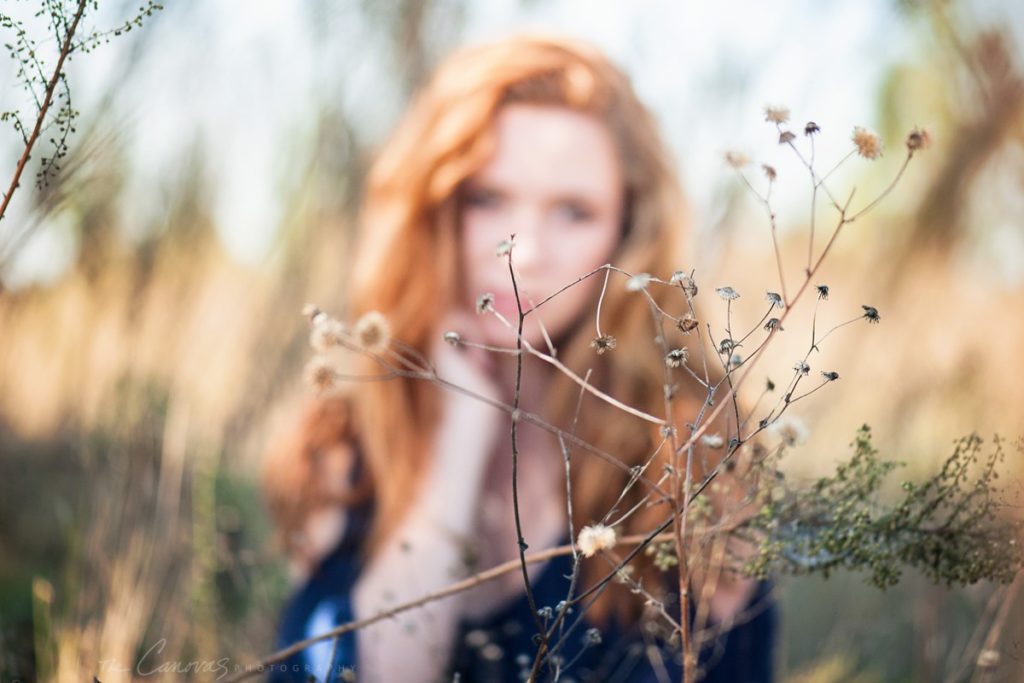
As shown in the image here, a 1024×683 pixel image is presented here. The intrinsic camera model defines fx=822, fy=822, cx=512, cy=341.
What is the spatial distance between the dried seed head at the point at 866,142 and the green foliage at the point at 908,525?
0.13 m

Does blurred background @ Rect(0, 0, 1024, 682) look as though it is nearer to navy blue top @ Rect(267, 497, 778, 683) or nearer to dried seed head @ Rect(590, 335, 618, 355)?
navy blue top @ Rect(267, 497, 778, 683)

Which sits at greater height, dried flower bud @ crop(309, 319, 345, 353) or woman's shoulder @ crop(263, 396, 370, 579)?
woman's shoulder @ crop(263, 396, 370, 579)

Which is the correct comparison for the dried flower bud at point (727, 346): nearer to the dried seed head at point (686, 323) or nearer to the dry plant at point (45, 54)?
the dried seed head at point (686, 323)

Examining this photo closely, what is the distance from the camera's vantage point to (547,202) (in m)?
0.91

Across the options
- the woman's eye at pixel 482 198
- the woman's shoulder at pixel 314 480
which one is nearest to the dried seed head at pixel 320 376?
the woman's eye at pixel 482 198

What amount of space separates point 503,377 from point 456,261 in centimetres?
16

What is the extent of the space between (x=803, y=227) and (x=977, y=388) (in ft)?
1.50

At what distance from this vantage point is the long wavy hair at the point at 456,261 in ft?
3.09

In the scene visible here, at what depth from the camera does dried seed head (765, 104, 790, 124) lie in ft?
1.32

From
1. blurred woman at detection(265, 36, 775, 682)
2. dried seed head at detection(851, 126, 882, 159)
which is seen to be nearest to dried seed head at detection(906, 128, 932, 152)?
dried seed head at detection(851, 126, 882, 159)

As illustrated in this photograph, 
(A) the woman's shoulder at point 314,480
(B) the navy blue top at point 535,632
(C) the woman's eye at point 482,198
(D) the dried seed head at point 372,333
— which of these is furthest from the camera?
(A) the woman's shoulder at point 314,480

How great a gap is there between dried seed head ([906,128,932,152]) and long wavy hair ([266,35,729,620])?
0.54m

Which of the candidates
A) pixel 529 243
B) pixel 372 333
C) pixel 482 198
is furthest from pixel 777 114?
pixel 482 198

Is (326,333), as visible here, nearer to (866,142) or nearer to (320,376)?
(320,376)
